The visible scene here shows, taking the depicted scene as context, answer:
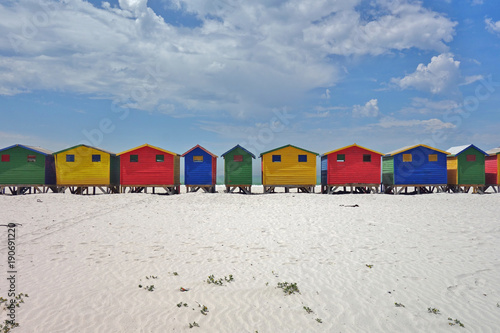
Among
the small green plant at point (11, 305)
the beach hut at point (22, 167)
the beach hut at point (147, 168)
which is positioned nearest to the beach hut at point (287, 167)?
the beach hut at point (147, 168)

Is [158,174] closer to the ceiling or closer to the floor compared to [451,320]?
closer to the ceiling

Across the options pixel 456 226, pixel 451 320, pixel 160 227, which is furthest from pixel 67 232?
pixel 456 226

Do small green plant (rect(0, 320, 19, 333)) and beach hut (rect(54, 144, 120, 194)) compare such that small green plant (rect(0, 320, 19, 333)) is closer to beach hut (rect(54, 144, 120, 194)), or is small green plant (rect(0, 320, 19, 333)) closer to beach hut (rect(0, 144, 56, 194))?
beach hut (rect(54, 144, 120, 194))

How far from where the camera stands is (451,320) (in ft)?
18.0

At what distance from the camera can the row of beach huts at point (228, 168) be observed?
94.5ft

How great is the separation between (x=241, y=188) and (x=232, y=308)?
2572 cm

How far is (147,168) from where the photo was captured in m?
29.0

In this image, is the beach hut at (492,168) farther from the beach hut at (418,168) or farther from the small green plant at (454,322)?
the small green plant at (454,322)

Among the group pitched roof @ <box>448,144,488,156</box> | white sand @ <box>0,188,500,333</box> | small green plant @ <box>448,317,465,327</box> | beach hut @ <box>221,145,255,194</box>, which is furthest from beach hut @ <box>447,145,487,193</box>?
small green plant @ <box>448,317,465,327</box>

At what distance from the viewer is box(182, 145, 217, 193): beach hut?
2917 cm

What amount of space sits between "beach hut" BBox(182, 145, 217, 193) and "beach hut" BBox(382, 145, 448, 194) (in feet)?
56.9

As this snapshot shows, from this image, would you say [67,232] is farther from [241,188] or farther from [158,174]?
[241,188]

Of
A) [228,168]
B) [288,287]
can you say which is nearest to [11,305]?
[288,287]

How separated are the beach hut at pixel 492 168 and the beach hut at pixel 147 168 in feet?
105
